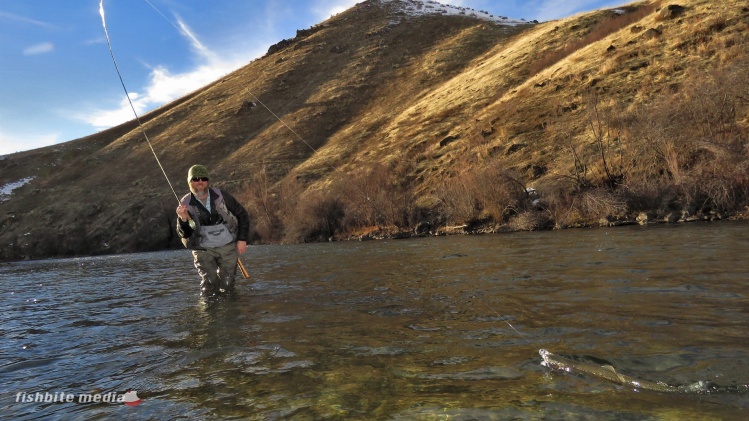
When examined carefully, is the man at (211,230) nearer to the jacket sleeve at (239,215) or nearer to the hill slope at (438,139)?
the jacket sleeve at (239,215)

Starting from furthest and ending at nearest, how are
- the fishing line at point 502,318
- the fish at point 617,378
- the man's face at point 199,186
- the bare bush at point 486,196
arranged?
1. the bare bush at point 486,196
2. the man's face at point 199,186
3. the fishing line at point 502,318
4. the fish at point 617,378

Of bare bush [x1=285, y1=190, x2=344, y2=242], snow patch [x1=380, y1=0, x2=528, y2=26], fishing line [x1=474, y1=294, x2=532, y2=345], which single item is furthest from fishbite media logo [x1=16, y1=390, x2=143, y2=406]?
snow patch [x1=380, y1=0, x2=528, y2=26]

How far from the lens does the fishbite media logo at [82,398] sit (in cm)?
361

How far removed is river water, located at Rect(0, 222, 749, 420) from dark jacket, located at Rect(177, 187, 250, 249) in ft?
3.96

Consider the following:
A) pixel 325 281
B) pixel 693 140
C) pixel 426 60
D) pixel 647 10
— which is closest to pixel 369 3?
pixel 426 60

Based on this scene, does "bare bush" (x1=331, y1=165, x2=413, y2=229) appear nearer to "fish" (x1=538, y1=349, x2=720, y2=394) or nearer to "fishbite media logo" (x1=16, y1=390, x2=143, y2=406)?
"fish" (x1=538, y1=349, x2=720, y2=394)

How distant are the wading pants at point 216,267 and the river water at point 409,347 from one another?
0.35 m

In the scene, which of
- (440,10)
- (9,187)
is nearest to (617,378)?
(9,187)

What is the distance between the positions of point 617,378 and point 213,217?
22.9 feet

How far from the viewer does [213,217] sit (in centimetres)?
820

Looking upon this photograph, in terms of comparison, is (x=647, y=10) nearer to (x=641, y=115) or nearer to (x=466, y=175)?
(x=641, y=115)

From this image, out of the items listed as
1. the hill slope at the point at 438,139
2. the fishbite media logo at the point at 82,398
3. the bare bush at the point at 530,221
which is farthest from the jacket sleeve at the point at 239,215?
the hill slope at the point at 438,139

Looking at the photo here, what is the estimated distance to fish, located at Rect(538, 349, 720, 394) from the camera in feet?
9.72

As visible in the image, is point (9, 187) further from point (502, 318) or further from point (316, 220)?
point (502, 318)
